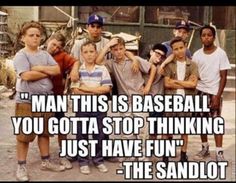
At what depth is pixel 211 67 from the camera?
3523 mm

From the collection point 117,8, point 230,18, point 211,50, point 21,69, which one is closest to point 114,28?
point 117,8

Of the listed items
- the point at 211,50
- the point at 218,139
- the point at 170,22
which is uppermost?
the point at 170,22

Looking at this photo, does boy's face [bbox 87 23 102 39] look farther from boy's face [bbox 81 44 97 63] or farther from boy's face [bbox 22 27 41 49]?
boy's face [bbox 22 27 41 49]

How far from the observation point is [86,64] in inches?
132

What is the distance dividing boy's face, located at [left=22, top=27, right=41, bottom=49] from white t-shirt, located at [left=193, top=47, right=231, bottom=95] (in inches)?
50.6

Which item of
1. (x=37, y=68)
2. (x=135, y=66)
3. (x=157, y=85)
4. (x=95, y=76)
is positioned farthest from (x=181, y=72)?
(x=37, y=68)

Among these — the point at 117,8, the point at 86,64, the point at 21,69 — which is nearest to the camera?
the point at 21,69

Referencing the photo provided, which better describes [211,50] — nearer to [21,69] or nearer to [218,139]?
[218,139]

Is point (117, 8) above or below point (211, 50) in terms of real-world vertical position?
above

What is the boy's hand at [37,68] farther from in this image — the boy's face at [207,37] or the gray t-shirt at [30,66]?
the boy's face at [207,37]

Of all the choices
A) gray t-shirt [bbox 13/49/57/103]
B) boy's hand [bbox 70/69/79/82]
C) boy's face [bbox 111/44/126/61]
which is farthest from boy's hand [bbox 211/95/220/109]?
gray t-shirt [bbox 13/49/57/103]

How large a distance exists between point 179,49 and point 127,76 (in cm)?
45

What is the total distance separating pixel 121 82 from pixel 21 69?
797mm

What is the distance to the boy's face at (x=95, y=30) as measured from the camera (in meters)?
3.47
